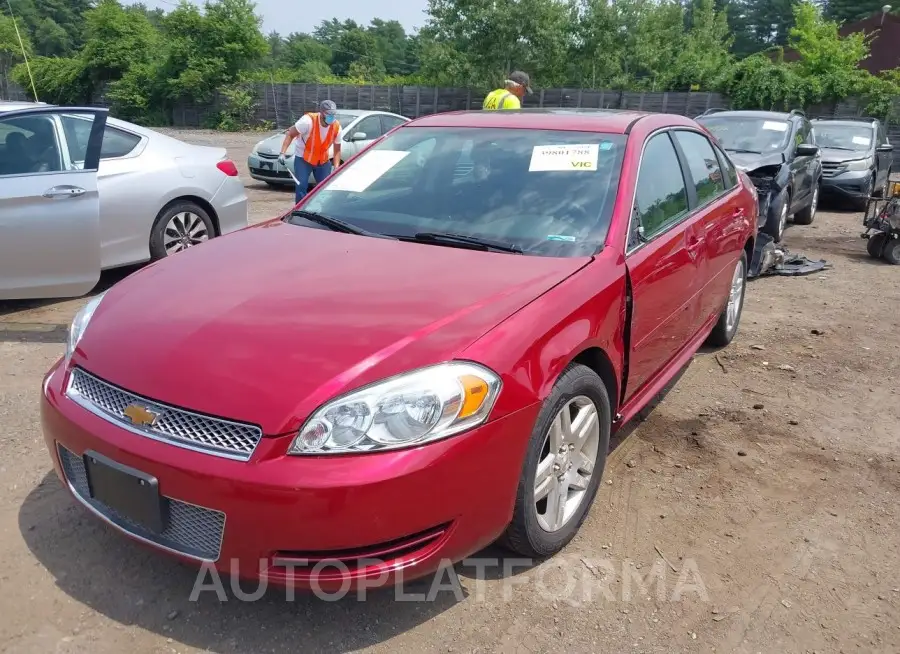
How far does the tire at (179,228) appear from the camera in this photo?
20.2 ft

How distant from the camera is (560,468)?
277 cm

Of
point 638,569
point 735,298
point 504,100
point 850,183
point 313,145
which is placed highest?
point 504,100

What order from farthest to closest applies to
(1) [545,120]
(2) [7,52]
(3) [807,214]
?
(2) [7,52] < (3) [807,214] < (1) [545,120]

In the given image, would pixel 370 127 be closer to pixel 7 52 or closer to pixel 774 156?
pixel 774 156

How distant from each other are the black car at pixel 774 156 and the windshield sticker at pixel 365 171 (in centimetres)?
566

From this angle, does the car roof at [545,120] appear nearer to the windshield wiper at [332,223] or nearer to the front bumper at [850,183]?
the windshield wiper at [332,223]

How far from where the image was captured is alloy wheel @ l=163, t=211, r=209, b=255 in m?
6.25

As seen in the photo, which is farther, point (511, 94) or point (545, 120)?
point (511, 94)

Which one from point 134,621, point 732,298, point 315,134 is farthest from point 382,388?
point 315,134

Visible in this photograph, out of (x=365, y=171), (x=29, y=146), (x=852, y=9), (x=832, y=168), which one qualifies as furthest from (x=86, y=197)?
(x=852, y=9)

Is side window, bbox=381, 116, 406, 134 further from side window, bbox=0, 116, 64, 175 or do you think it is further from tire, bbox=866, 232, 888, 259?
side window, bbox=0, 116, 64, 175

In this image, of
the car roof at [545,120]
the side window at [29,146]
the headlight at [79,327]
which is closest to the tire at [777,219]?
the car roof at [545,120]

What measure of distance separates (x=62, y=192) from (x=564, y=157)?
3.52m

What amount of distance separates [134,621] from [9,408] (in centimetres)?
207
